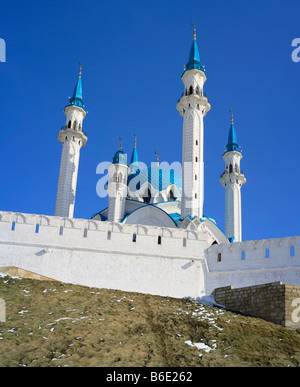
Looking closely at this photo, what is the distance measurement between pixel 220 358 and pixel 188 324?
269cm

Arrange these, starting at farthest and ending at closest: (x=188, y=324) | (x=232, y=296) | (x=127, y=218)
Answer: (x=127, y=218) < (x=232, y=296) < (x=188, y=324)

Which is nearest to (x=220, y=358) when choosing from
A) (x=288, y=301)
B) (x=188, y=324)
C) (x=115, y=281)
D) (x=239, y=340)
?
(x=239, y=340)

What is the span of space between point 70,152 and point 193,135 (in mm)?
8612

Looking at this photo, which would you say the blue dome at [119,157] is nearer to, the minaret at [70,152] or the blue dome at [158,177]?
the minaret at [70,152]

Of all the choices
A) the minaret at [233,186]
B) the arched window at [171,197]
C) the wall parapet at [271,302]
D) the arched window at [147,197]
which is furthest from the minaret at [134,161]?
the wall parapet at [271,302]

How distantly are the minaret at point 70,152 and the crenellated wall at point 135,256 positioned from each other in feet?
28.8

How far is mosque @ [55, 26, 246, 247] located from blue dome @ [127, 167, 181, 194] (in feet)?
0.25

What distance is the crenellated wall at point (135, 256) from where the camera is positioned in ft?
72.8

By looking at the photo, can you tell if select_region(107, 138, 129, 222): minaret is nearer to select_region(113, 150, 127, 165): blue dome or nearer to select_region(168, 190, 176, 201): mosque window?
select_region(113, 150, 127, 165): blue dome

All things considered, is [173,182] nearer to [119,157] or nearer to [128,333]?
[119,157]

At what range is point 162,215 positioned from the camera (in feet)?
106

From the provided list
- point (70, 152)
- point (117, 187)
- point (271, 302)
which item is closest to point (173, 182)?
point (117, 187)

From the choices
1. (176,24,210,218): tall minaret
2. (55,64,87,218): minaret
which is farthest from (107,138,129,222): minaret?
(176,24,210,218): tall minaret
